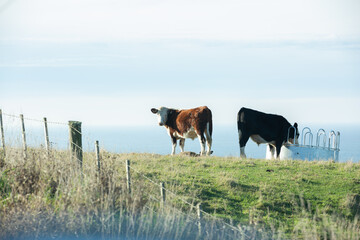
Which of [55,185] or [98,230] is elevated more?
[55,185]

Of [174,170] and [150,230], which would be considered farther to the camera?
[174,170]

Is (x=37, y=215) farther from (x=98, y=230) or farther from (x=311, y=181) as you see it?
(x=311, y=181)

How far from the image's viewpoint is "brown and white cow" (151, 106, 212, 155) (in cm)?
2058

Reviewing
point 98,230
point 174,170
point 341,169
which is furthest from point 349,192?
point 98,230

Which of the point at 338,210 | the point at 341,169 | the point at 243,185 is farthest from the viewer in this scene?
the point at 341,169

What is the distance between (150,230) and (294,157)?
44.8 ft

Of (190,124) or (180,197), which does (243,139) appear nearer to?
(190,124)

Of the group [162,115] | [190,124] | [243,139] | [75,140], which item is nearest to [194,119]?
[190,124]

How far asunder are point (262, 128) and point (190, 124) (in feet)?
11.7

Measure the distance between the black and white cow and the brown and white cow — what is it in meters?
1.73

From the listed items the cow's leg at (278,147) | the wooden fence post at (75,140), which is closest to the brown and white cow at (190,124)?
the cow's leg at (278,147)

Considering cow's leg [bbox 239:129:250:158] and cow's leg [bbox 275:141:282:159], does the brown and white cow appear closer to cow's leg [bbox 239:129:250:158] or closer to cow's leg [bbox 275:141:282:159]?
cow's leg [bbox 239:129:250:158]

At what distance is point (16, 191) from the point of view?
33.9 ft

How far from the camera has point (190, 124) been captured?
20812 millimetres
